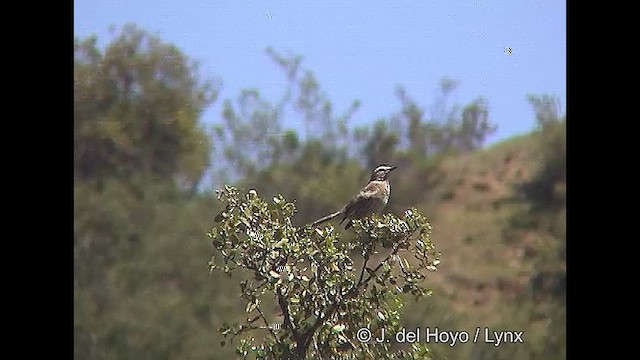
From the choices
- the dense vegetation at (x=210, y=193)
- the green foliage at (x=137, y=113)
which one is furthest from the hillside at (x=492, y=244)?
the green foliage at (x=137, y=113)

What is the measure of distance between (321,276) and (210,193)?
0.60 metres

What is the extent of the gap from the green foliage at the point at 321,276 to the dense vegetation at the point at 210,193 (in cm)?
15

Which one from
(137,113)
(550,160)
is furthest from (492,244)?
(137,113)

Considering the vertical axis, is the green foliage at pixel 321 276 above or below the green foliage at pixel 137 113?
below

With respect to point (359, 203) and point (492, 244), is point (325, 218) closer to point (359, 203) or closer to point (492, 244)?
point (359, 203)

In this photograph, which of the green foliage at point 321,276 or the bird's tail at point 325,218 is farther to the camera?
the bird's tail at point 325,218

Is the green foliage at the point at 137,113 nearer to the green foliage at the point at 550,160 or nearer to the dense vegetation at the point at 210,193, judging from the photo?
the dense vegetation at the point at 210,193

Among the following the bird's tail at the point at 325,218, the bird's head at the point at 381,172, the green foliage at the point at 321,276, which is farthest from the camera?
the bird's head at the point at 381,172

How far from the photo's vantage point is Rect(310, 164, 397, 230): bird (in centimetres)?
381

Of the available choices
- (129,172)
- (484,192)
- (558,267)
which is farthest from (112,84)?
(558,267)

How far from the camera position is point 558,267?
154 inches

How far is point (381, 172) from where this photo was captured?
3906 millimetres

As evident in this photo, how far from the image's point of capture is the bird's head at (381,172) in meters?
3.90
